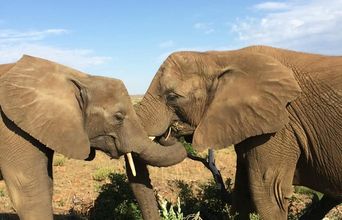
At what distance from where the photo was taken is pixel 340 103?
5.54m

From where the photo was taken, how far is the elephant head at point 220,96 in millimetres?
5602

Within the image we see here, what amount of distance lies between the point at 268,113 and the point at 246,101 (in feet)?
0.85

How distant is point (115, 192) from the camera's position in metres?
7.94

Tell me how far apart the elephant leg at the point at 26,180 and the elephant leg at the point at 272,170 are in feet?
6.87

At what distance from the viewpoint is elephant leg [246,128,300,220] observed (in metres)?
5.58

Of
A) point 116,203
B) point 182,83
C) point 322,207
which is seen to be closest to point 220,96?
point 182,83

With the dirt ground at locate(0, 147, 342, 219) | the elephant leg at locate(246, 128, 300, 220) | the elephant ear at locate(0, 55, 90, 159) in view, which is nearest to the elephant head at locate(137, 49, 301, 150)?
the elephant leg at locate(246, 128, 300, 220)

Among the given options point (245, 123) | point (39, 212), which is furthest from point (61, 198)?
point (245, 123)

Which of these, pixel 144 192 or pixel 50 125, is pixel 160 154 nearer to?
pixel 144 192

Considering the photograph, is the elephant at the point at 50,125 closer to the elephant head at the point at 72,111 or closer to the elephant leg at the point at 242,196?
the elephant head at the point at 72,111

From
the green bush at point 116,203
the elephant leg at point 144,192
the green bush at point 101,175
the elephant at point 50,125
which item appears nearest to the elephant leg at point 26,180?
the elephant at point 50,125

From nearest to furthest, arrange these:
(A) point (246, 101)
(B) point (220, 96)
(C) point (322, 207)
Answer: (A) point (246, 101)
(B) point (220, 96)
(C) point (322, 207)

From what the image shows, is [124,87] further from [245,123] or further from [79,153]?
[245,123]

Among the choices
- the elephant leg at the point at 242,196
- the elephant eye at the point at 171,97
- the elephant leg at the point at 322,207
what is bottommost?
the elephant leg at the point at 322,207
